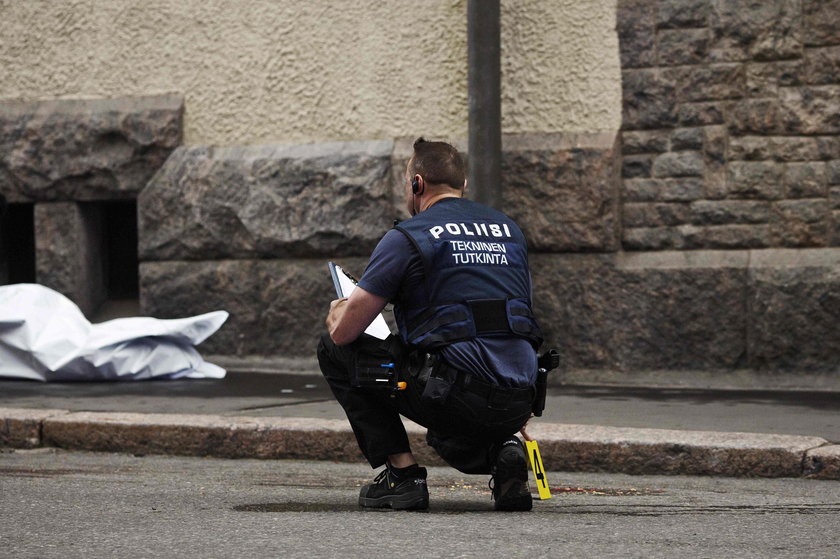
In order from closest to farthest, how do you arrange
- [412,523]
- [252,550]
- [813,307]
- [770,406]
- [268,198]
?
[252,550], [412,523], [770,406], [813,307], [268,198]

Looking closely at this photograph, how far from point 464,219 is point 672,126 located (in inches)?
147

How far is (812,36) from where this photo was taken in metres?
7.62

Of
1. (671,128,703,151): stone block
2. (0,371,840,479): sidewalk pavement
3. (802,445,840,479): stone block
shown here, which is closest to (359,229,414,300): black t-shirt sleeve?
(0,371,840,479): sidewalk pavement

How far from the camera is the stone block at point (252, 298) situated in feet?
28.2

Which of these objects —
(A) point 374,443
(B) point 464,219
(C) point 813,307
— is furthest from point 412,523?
(C) point 813,307

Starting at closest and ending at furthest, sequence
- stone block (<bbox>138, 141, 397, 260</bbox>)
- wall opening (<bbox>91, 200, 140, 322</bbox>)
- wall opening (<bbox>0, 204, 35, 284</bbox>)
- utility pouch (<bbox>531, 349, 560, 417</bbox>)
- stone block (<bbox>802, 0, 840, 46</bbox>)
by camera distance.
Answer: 1. utility pouch (<bbox>531, 349, 560, 417</bbox>)
2. stone block (<bbox>802, 0, 840, 46</bbox>)
3. stone block (<bbox>138, 141, 397, 260</bbox>)
4. wall opening (<bbox>91, 200, 140, 322</bbox>)
5. wall opening (<bbox>0, 204, 35, 284</bbox>)

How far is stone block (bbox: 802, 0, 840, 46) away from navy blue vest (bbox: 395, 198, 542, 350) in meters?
3.87

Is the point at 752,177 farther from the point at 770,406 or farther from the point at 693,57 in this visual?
the point at 770,406

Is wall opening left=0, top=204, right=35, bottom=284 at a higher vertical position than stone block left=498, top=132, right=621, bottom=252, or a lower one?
lower

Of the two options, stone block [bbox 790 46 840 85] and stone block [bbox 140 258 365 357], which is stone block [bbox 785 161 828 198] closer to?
stone block [bbox 790 46 840 85]

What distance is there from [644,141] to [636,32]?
64 cm

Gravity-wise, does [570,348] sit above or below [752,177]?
below

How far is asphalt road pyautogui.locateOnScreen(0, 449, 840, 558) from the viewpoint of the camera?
3570mm

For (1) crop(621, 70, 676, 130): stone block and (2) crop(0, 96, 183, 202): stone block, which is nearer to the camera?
(1) crop(621, 70, 676, 130): stone block
